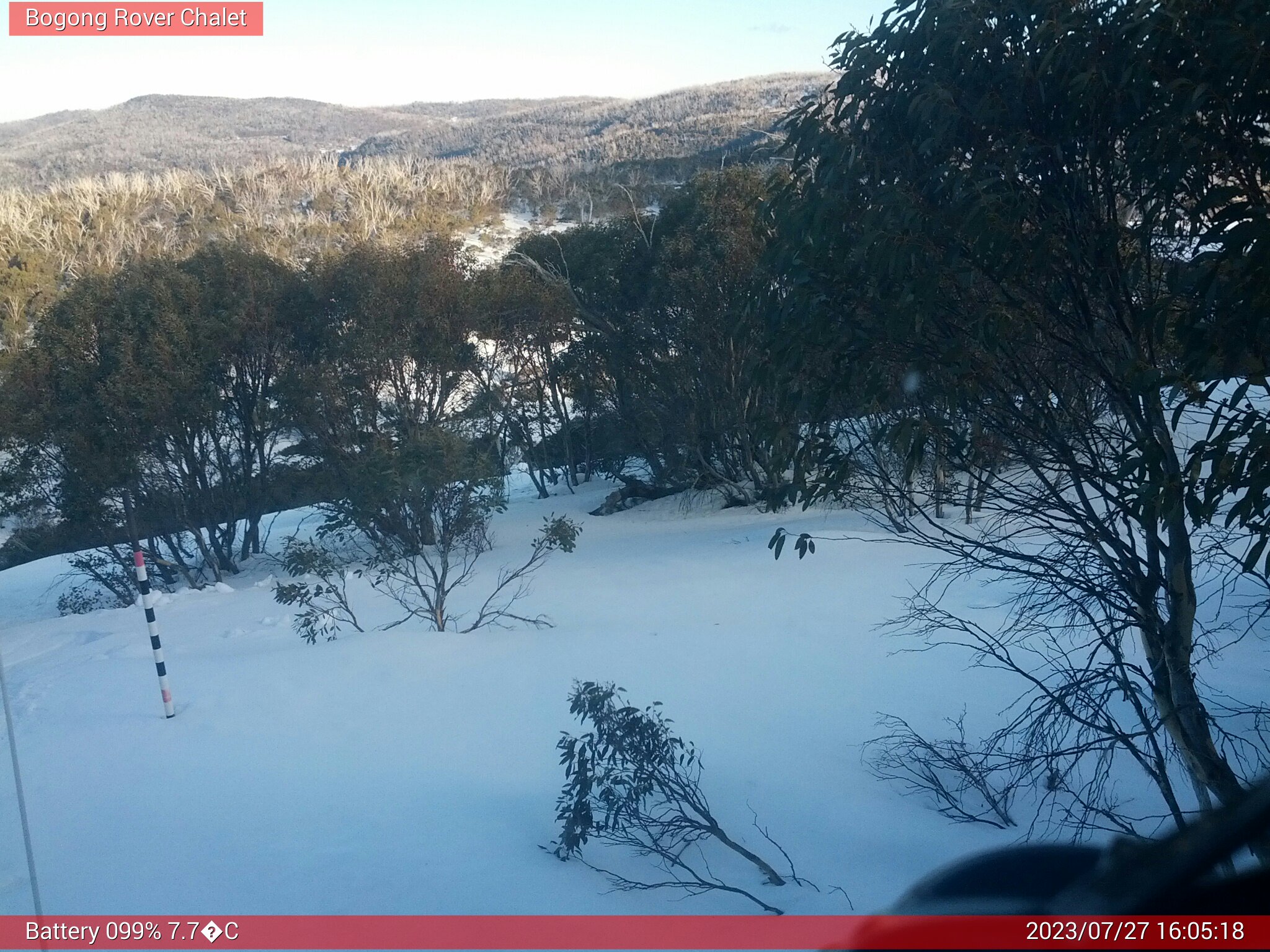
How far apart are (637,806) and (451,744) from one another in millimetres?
1886

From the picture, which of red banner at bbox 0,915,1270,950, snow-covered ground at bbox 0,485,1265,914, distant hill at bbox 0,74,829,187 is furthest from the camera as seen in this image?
distant hill at bbox 0,74,829,187

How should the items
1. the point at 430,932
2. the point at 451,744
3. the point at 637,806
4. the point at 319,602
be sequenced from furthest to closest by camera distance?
the point at 319,602 → the point at 451,744 → the point at 637,806 → the point at 430,932

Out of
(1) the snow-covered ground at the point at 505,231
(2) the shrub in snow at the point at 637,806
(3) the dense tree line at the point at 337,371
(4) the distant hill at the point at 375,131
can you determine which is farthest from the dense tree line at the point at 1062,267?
(4) the distant hill at the point at 375,131

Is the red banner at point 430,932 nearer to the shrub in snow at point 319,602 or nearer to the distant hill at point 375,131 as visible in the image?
the shrub in snow at point 319,602

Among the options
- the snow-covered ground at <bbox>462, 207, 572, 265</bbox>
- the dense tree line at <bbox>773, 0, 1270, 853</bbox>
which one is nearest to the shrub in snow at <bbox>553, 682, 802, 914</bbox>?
the dense tree line at <bbox>773, 0, 1270, 853</bbox>

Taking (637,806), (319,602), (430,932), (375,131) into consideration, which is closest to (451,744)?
(637,806)

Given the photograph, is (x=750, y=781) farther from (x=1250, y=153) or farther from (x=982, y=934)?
(x=982, y=934)

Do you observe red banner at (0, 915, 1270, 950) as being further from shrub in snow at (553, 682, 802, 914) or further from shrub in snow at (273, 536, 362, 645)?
shrub in snow at (273, 536, 362, 645)

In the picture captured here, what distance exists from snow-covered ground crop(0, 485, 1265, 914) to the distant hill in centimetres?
2687

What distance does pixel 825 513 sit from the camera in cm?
1266

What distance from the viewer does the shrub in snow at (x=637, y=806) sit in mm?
4059

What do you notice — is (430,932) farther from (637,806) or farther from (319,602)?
(319,602)

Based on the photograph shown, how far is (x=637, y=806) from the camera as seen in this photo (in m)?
4.18

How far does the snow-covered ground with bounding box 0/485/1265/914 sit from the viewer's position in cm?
403
